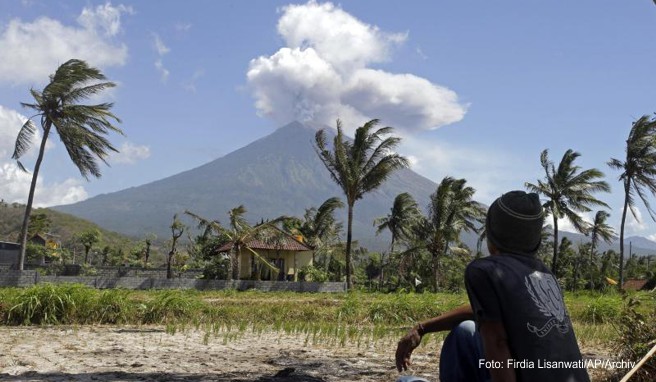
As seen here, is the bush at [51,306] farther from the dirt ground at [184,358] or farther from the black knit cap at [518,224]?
the black knit cap at [518,224]

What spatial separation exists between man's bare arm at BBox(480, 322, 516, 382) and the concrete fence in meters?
→ 20.2

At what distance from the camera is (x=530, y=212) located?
1.78 metres

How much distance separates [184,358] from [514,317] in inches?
205

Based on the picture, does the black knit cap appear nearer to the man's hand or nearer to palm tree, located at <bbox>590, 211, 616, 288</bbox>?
the man's hand

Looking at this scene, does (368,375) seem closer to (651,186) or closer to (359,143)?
(359,143)

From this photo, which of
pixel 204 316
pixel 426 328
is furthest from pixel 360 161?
pixel 426 328

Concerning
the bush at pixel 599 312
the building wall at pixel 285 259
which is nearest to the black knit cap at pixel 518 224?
the bush at pixel 599 312

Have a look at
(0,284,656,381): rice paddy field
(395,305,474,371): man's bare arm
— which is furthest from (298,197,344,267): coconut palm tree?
(395,305,474,371): man's bare arm

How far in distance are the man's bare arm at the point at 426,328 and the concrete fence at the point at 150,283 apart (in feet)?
64.7

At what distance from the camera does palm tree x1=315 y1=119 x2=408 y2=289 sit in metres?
28.0

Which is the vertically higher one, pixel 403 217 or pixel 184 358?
pixel 403 217

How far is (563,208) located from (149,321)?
29320 mm

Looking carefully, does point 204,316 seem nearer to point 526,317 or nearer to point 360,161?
point 526,317

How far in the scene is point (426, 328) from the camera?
2080mm
